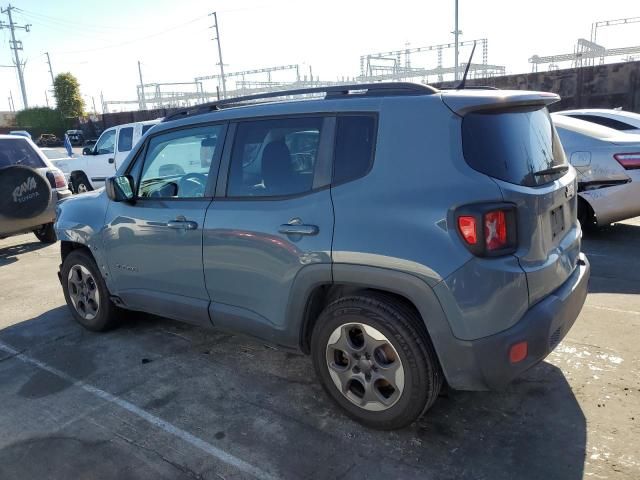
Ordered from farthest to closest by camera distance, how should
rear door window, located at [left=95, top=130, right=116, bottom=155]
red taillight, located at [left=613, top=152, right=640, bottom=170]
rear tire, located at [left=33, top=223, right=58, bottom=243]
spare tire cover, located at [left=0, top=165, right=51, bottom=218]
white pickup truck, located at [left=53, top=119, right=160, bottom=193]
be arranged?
1. rear door window, located at [left=95, top=130, right=116, bottom=155]
2. white pickup truck, located at [left=53, top=119, right=160, bottom=193]
3. rear tire, located at [left=33, top=223, right=58, bottom=243]
4. spare tire cover, located at [left=0, top=165, right=51, bottom=218]
5. red taillight, located at [left=613, top=152, right=640, bottom=170]

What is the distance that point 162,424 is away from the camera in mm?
3035

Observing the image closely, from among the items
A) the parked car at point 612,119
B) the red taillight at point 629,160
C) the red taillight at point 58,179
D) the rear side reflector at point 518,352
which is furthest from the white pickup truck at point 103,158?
the rear side reflector at point 518,352

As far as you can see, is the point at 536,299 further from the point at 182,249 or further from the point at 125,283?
the point at 125,283

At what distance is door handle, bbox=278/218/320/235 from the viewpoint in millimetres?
2797

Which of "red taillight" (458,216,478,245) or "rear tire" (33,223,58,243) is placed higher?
"red taillight" (458,216,478,245)

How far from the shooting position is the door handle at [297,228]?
280 centimetres

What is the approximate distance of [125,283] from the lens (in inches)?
161

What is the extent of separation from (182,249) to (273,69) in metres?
74.5

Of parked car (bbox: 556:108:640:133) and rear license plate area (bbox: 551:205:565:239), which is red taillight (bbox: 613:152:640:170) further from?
rear license plate area (bbox: 551:205:565:239)

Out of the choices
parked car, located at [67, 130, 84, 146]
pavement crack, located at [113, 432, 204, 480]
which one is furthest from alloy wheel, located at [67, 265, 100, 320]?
parked car, located at [67, 130, 84, 146]

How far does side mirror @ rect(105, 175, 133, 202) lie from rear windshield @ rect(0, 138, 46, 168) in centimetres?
473

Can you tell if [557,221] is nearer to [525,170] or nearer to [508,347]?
[525,170]

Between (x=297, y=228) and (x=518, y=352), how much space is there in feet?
4.29

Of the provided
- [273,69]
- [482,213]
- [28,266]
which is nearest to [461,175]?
[482,213]
